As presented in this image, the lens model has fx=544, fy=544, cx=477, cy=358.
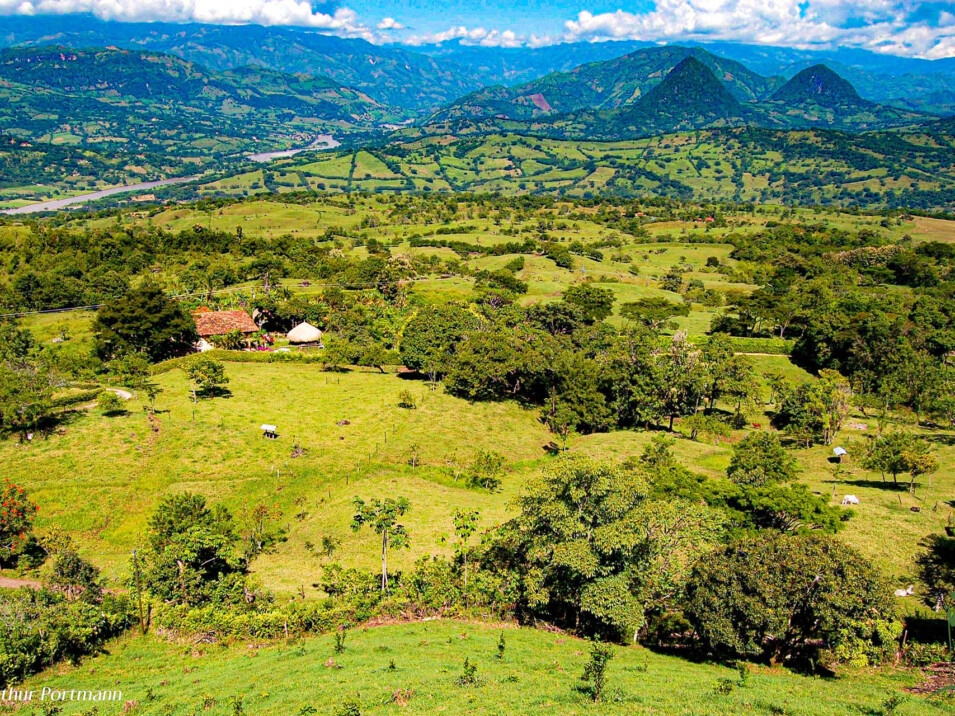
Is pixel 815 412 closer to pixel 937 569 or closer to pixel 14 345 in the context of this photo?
pixel 937 569

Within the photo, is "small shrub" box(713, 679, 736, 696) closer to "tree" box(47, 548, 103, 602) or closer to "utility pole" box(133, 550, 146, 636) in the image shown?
"utility pole" box(133, 550, 146, 636)

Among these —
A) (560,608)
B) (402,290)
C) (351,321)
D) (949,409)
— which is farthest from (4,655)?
(402,290)

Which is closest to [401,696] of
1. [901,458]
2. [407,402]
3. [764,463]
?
[764,463]

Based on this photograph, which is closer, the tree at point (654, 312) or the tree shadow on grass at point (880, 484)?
the tree shadow on grass at point (880, 484)

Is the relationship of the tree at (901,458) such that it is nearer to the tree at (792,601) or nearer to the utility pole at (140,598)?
the tree at (792,601)

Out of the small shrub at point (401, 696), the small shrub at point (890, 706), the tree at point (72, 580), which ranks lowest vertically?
the tree at point (72, 580)

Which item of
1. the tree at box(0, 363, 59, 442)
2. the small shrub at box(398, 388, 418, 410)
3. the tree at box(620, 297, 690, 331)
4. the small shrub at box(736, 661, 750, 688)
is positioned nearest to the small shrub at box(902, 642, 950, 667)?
the small shrub at box(736, 661, 750, 688)

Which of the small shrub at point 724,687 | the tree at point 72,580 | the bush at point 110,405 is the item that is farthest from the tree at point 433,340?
the small shrub at point 724,687
